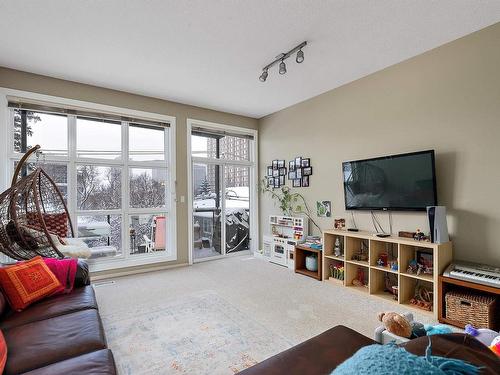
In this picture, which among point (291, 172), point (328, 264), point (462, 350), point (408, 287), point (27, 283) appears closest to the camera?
point (462, 350)

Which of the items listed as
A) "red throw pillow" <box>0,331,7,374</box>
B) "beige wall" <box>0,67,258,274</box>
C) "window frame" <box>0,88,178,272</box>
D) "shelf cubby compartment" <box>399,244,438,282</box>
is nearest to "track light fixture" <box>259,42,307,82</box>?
"beige wall" <box>0,67,258,274</box>

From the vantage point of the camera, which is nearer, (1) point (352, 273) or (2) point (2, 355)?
(2) point (2, 355)

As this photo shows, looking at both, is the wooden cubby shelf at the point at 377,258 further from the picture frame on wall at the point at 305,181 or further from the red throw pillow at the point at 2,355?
the red throw pillow at the point at 2,355

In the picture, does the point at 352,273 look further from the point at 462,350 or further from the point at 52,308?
the point at 52,308

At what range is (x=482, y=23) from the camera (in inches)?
96.7

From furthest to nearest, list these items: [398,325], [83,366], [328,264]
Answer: [328,264], [398,325], [83,366]

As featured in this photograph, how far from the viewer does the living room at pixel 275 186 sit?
190 cm

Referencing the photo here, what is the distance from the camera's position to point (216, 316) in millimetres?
2596

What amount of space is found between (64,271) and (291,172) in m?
3.42

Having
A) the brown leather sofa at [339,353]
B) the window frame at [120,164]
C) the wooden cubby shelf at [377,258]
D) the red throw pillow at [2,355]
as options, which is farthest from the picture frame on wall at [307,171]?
the red throw pillow at [2,355]

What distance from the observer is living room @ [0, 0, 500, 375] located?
190cm

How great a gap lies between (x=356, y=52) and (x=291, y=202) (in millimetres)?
2473

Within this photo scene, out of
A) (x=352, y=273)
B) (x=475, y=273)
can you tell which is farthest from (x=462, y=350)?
(x=352, y=273)

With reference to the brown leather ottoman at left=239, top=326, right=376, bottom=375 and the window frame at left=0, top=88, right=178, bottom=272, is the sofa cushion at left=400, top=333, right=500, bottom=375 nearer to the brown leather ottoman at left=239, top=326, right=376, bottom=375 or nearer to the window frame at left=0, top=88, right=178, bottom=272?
the brown leather ottoman at left=239, top=326, right=376, bottom=375
